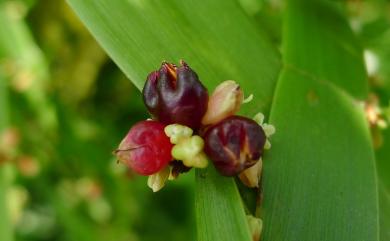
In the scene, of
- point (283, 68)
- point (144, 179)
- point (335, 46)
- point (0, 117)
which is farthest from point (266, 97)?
point (144, 179)

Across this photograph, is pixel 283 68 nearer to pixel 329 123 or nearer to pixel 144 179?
pixel 329 123

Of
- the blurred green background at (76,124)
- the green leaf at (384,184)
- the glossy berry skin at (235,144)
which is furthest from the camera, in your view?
the blurred green background at (76,124)

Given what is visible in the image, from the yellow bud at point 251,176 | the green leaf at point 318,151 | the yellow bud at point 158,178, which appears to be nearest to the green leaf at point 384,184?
the green leaf at point 318,151

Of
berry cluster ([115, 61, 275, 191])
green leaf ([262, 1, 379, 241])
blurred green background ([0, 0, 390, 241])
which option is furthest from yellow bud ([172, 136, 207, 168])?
blurred green background ([0, 0, 390, 241])

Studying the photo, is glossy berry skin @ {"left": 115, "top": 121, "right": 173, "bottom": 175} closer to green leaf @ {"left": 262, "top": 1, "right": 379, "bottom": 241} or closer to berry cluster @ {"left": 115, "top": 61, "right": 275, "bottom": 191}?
berry cluster @ {"left": 115, "top": 61, "right": 275, "bottom": 191}

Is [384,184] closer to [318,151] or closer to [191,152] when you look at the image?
[318,151]

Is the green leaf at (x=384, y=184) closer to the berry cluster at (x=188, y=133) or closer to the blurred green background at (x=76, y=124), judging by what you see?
the berry cluster at (x=188, y=133)

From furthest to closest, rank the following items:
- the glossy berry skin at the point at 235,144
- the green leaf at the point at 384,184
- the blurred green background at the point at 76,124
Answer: the blurred green background at the point at 76,124 < the green leaf at the point at 384,184 < the glossy berry skin at the point at 235,144

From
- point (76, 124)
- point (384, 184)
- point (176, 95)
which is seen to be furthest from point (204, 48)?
point (76, 124)
